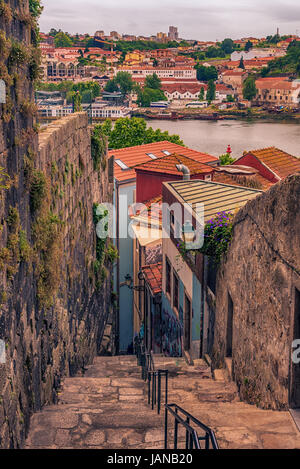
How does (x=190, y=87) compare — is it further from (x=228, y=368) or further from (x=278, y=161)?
(x=228, y=368)

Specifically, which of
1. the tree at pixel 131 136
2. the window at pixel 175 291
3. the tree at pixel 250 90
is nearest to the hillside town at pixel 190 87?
the tree at pixel 250 90

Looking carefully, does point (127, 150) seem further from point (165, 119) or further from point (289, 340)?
point (165, 119)

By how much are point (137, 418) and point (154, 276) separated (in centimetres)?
1027

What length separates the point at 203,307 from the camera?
1038cm

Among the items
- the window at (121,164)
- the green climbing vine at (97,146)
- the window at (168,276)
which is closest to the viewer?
the green climbing vine at (97,146)

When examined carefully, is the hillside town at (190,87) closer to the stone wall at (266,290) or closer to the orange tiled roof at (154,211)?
the orange tiled roof at (154,211)

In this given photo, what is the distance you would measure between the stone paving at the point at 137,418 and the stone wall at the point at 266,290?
0.31 metres

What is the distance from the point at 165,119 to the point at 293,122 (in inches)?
1000

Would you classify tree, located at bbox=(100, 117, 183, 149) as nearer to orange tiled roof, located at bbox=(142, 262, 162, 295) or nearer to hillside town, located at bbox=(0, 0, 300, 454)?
hillside town, located at bbox=(0, 0, 300, 454)

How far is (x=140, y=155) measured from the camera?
24.8m

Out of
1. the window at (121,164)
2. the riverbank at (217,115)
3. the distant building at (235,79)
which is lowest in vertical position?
the window at (121,164)

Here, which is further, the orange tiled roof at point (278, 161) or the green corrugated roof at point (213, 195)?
the orange tiled roof at point (278, 161)

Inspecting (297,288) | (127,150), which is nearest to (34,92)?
(297,288)

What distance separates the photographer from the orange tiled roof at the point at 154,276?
15.6 m
